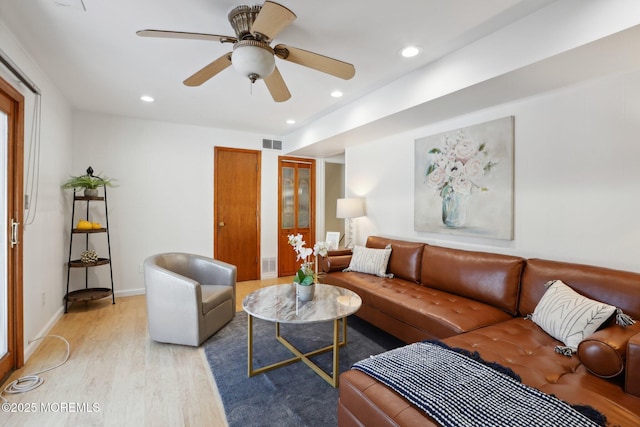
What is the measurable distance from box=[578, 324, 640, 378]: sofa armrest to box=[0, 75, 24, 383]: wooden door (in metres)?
3.68

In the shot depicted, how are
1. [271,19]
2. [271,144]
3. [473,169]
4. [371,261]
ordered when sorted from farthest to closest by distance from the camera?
[271,144] → [371,261] → [473,169] → [271,19]

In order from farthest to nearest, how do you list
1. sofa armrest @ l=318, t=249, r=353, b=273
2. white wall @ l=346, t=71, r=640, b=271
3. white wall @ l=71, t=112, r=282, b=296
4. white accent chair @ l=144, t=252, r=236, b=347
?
1. white wall @ l=71, t=112, r=282, b=296
2. sofa armrest @ l=318, t=249, r=353, b=273
3. white accent chair @ l=144, t=252, r=236, b=347
4. white wall @ l=346, t=71, r=640, b=271

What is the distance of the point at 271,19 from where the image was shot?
1560 millimetres

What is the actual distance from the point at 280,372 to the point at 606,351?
77.0 inches

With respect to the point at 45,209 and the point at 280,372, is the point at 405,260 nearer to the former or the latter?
the point at 280,372

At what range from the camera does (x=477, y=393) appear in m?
1.32

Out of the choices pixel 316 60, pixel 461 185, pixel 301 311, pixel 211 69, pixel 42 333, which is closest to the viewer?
pixel 316 60

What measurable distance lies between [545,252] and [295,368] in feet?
7.40

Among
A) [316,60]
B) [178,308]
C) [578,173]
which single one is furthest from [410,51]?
[178,308]

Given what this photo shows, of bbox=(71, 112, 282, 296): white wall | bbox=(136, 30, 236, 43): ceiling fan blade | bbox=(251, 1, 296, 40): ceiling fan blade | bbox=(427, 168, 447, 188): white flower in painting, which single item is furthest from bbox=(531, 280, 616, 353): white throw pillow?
bbox=(71, 112, 282, 296): white wall

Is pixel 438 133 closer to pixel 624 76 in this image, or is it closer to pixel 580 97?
pixel 580 97

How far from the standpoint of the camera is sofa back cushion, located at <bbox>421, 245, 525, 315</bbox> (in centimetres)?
244

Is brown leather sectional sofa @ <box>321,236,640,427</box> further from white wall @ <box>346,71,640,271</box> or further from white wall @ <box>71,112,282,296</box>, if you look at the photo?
white wall @ <box>71,112,282,296</box>

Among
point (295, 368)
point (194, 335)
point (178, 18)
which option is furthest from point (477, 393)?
point (178, 18)
